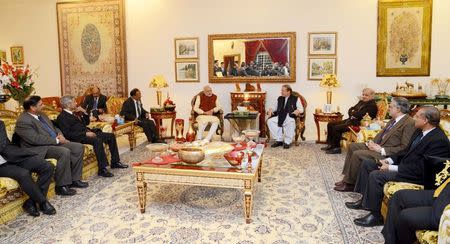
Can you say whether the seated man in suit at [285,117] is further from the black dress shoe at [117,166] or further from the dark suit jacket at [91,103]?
the dark suit jacket at [91,103]

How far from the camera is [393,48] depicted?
301 inches

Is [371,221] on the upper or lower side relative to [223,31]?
lower

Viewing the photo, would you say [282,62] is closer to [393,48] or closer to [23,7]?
[393,48]

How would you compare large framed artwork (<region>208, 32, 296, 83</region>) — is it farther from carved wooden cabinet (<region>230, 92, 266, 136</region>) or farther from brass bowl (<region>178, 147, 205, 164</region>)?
brass bowl (<region>178, 147, 205, 164</region>)

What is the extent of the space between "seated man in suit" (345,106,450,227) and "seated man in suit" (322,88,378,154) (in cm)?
265

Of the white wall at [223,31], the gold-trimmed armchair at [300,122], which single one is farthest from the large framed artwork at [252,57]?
the gold-trimmed armchair at [300,122]

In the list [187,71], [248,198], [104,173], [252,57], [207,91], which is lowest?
[104,173]

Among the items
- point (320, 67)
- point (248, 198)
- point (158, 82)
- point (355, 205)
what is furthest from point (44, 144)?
point (320, 67)

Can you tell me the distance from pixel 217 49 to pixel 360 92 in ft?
10.9

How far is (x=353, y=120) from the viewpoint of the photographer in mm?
6715

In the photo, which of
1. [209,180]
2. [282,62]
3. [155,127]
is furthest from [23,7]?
[209,180]

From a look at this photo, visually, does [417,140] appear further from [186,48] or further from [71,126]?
[186,48]

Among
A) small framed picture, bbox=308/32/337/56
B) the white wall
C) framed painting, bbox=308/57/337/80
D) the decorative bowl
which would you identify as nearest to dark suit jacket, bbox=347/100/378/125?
the white wall

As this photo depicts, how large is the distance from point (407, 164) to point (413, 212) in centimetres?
96
